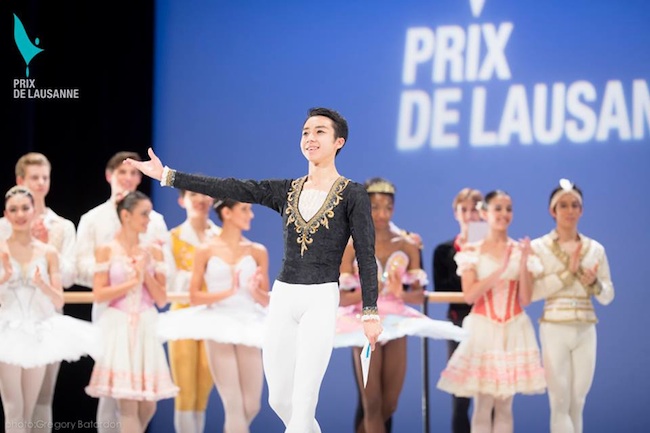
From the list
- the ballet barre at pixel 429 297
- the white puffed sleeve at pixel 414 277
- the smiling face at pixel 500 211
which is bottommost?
the ballet barre at pixel 429 297

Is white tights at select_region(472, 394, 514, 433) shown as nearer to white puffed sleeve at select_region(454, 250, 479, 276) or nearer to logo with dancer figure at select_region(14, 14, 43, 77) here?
white puffed sleeve at select_region(454, 250, 479, 276)

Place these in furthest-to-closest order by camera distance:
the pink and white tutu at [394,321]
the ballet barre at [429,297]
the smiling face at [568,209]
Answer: the ballet barre at [429,297]
the smiling face at [568,209]
the pink and white tutu at [394,321]

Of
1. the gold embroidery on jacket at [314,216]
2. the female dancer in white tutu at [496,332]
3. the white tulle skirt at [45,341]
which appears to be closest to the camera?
the gold embroidery on jacket at [314,216]

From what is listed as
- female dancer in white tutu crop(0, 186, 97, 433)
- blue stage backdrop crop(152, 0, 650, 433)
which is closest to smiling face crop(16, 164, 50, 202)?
female dancer in white tutu crop(0, 186, 97, 433)

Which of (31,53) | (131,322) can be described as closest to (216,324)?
(131,322)

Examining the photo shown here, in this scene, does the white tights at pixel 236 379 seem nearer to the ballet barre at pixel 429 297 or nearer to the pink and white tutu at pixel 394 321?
the ballet barre at pixel 429 297

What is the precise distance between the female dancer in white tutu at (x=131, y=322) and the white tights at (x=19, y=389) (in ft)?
1.12

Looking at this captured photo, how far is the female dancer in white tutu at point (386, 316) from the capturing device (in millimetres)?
5969

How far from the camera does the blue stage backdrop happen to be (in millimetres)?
6922

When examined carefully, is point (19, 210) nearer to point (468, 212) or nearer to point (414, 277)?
point (414, 277)

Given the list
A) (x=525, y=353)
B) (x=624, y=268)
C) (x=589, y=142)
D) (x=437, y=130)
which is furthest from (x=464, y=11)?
(x=525, y=353)

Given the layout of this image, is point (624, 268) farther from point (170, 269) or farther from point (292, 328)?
point (292, 328)

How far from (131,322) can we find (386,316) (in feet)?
5.39

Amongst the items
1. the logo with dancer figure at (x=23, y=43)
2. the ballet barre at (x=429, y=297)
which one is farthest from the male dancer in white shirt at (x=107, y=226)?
the logo with dancer figure at (x=23, y=43)
